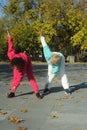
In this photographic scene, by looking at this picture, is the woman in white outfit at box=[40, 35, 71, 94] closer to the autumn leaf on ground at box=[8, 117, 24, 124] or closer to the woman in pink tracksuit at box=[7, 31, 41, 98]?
the woman in pink tracksuit at box=[7, 31, 41, 98]

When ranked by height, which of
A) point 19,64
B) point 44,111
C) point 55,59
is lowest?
point 44,111

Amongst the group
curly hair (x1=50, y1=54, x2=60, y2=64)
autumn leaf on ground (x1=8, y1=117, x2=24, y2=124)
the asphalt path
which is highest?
curly hair (x1=50, y1=54, x2=60, y2=64)

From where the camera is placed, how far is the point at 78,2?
48500 millimetres

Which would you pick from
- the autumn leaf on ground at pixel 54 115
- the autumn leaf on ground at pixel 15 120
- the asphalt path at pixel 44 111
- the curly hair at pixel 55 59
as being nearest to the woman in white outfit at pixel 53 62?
the curly hair at pixel 55 59

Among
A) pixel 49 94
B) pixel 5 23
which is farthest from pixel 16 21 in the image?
pixel 49 94

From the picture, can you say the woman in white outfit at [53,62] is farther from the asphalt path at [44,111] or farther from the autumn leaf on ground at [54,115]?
the autumn leaf on ground at [54,115]

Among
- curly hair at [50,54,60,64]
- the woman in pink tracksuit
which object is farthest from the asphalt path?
curly hair at [50,54,60,64]

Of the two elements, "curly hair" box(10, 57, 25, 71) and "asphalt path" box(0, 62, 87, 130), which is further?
"curly hair" box(10, 57, 25, 71)

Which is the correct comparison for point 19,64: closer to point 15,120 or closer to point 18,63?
point 18,63

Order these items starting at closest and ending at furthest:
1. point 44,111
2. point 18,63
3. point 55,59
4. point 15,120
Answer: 1. point 15,120
2. point 44,111
3. point 18,63
4. point 55,59

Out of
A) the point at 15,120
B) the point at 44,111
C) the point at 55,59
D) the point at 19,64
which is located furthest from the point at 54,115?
the point at 55,59

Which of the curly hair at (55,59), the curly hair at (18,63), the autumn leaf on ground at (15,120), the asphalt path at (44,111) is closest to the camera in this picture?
the asphalt path at (44,111)

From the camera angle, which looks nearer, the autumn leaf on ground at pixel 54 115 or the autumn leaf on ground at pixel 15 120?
the autumn leaf on ground at pixel 15 120

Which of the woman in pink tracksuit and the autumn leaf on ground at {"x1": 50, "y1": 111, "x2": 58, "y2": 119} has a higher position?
the woman in pink tracksuit
